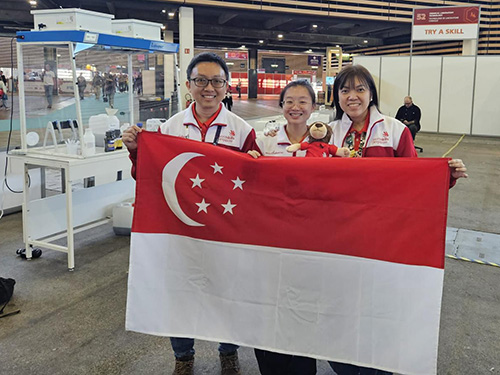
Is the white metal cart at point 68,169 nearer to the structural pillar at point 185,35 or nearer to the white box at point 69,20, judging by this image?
the white box at point 69,20

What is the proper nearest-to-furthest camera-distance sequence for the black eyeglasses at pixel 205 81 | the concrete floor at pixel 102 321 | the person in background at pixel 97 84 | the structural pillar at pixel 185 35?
the black eyeglasses at pixel 205 81, the concrete floor at pixel 102 321, the person in background at pixel 97 84, the structural pillar at pixel 185 35

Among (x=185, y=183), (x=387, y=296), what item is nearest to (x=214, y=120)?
(x=185, y=183)

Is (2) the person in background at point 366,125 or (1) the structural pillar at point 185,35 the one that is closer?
(2) the person in background at point 366,125

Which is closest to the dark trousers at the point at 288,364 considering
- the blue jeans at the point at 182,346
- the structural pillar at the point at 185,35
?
the blue jeans at the point at 182,346

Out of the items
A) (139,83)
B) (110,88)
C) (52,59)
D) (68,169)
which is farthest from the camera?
(139,83)

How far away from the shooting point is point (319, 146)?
2.15 m

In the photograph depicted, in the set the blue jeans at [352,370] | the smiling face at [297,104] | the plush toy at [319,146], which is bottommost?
the blue jeans at [352,370]

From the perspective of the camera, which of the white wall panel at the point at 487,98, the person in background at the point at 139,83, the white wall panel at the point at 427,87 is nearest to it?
the person in background at the point at 139,83

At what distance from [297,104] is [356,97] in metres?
0.28

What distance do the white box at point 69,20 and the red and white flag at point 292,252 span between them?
2.33 meters

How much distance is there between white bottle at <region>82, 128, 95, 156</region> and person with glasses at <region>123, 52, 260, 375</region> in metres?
1.92

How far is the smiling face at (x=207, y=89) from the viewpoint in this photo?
225 cm

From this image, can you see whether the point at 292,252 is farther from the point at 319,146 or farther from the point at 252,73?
the point at 252,73

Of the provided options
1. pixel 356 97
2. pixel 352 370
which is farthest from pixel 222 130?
pixel 352 370
